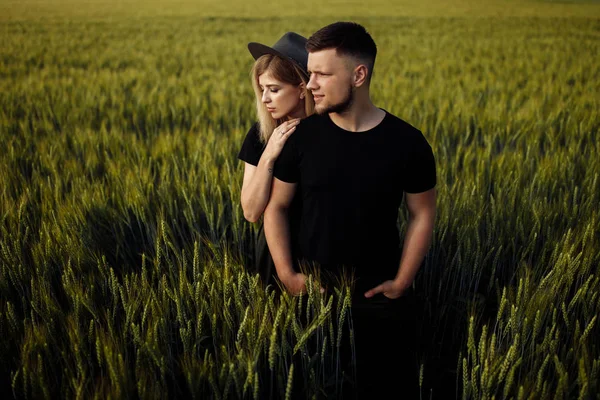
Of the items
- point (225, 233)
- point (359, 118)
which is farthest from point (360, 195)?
point (225, 233)

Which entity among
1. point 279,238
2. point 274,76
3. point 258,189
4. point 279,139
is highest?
point 274,76

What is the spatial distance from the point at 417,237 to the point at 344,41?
41 centimetres

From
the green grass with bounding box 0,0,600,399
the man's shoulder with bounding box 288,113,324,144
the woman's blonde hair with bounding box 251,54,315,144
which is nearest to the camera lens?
the green grass with bounding box 0,0,600,399

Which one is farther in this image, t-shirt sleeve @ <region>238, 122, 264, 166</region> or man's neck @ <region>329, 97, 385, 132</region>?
t-shirt sleeve @ <region>238, 122, 264, 166</region>

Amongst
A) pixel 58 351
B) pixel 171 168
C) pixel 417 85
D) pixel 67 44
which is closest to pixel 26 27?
pixel 67 44

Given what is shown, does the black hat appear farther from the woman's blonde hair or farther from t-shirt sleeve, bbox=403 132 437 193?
t-shirt sleeve, bbox=403 132 437 193

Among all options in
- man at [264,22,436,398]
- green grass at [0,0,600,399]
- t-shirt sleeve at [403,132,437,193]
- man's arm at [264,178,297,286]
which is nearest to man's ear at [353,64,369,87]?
man at [264,22,436,398]

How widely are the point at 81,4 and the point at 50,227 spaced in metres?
13.8

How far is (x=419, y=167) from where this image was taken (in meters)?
0.99

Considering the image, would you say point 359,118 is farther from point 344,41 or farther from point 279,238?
point 279,238

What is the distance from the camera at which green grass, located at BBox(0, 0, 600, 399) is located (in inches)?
35.4

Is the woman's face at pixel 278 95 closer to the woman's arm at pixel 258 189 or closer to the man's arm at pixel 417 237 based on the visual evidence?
the woman's arm at pixel 258 189

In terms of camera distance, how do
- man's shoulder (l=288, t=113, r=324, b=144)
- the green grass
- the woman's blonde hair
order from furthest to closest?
the woman's blonde hair, man's shoulder (l=288, t=113, r=324, b=144), the green grass

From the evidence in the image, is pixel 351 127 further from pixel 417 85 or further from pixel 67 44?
pixel 67 44
